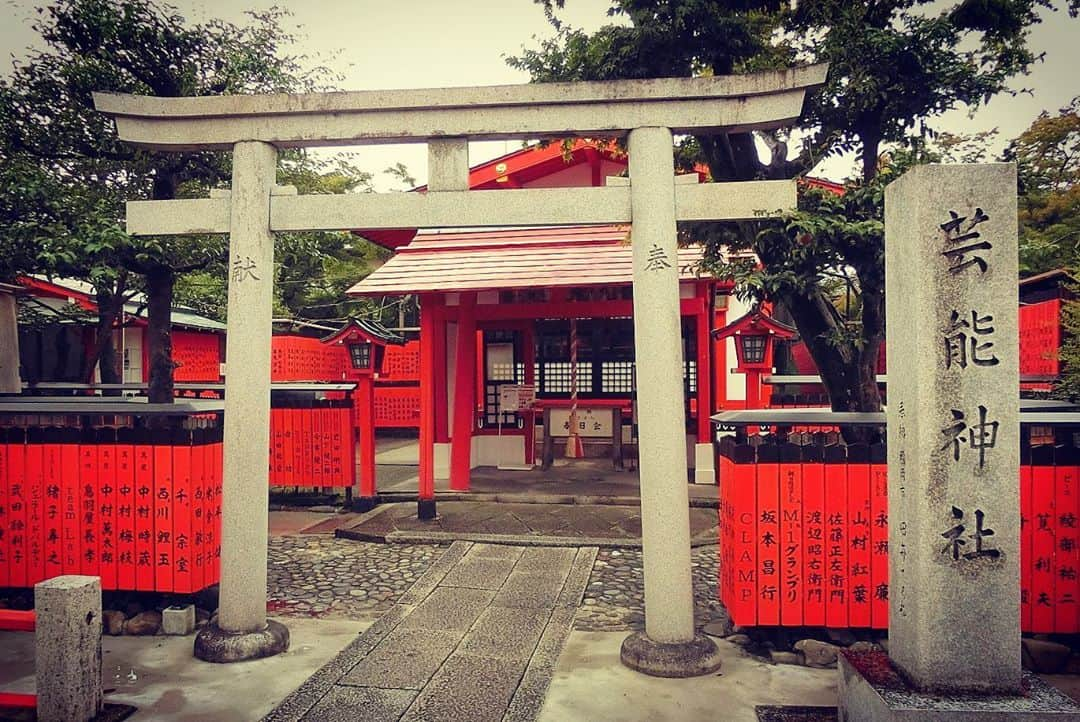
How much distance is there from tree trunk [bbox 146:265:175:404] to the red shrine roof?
280cm

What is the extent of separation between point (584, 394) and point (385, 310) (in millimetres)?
12416

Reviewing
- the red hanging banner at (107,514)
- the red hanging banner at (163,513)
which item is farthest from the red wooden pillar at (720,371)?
the red hanging banner at (107,514)

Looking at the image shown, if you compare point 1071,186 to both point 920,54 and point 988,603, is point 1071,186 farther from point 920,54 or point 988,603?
point 988,603

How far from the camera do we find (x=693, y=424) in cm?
1389

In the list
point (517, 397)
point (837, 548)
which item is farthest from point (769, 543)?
point (517, 397)

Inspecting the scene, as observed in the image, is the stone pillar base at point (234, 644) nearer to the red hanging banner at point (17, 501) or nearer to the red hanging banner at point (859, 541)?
the red hanging banner at point (17, 501)

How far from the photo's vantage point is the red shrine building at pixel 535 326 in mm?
11414

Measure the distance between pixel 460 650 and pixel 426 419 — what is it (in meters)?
5.50

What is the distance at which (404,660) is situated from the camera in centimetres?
Answer: 568

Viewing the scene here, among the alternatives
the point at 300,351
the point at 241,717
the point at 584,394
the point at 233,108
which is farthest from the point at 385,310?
the point at 241,717

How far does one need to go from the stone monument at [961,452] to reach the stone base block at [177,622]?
5.55 meters

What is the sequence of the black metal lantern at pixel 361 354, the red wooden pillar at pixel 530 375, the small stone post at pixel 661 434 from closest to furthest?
the small stone post at pixel 661 434 → the black metal lantern at pixel 361 354 → the red wooden pillar at pixel 530 375

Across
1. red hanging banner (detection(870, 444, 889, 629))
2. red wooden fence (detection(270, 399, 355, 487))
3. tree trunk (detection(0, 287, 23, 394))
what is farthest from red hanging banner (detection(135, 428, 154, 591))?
red hanging banner (detection(870, 444, 889, 629))

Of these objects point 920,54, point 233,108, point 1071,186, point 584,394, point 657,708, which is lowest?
point 657,708
